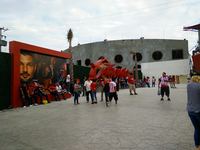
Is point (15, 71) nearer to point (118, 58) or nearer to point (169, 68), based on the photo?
point (169, 68)

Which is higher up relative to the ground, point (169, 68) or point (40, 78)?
point (169, 68)

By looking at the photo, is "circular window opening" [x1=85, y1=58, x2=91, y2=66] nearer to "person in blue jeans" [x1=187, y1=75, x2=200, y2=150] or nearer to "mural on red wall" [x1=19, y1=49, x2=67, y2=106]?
"mural on red wall" [x1=19, y1=49, x2=67, y2=106]

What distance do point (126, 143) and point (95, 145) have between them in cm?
73

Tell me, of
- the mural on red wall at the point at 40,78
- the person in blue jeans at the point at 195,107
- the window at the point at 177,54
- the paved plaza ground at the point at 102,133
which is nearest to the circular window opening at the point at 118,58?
the window at the point at 177,54

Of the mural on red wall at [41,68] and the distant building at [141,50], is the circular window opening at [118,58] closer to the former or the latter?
the distant building at [141,50]

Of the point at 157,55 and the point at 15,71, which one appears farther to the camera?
the point at 157,55

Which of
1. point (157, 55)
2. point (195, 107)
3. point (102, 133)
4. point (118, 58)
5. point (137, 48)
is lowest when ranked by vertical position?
point (102, 133)

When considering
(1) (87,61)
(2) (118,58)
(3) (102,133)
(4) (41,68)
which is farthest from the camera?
(1) (87,61)

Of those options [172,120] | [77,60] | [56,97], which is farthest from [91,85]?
[77,60]

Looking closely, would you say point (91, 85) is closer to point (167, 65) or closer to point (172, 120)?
point (172, 120)

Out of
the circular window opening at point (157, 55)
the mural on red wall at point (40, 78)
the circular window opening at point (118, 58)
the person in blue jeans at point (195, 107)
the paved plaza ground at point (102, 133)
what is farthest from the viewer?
the circular window opening at point (118, 58)

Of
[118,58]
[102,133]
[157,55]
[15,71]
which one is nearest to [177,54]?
[157,55]

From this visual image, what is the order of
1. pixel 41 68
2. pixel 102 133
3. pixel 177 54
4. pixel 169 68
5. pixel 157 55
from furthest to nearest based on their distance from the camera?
pixel 157 55, pixel 177 54, pixel 169 68, pixel 41 68, pixel 102 133

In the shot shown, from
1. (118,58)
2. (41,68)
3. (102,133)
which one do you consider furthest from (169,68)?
(102,133)
